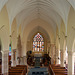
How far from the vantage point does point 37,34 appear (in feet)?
105

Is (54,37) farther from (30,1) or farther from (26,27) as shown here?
(30,1)

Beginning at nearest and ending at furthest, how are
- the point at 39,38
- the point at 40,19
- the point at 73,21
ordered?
1. the point at 73,21
2. the point at 40,19
3. the point at 39,38

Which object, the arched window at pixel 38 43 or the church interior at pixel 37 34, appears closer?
the church interior at pixel 37 34

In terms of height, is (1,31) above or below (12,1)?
below

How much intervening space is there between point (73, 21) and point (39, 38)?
2047cm

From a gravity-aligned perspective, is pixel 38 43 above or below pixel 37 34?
below

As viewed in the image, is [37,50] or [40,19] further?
[37,50]

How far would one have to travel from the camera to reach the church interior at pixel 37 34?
42.8 feet

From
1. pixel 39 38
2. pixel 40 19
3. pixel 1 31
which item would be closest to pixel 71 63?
pixel 1 31

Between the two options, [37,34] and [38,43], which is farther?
[38,43]

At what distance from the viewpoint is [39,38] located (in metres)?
32.3

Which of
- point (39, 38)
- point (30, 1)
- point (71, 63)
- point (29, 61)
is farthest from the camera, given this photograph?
point (39, 38)

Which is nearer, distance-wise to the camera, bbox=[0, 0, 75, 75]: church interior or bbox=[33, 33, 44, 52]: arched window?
bbox=[0, 0, 75, 75]: church interior

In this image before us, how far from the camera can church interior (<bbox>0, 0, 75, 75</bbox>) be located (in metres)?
13.0
